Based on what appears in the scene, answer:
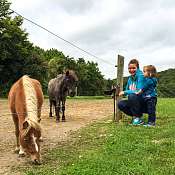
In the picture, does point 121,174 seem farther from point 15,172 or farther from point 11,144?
point 11,144

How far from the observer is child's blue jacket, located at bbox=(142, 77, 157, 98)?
1042 cm

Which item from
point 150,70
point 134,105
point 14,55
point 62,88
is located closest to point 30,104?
point 134,105

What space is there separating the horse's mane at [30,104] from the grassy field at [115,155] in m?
0.74

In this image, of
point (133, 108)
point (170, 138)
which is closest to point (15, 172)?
point (170, 138)

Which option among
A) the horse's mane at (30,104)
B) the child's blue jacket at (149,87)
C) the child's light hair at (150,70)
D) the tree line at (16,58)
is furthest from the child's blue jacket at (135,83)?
the tree line at (16,58)

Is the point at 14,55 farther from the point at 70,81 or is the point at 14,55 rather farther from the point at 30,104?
the point at 30,104

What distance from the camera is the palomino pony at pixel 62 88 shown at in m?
13.2

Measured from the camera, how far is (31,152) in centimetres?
675

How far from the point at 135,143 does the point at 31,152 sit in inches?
83.7

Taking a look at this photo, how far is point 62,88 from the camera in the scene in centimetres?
1366

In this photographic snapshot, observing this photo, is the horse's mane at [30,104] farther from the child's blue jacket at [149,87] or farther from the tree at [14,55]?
the tree at [14,55]

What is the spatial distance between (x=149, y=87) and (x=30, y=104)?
4.20m

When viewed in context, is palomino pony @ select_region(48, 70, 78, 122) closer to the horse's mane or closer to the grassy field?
the grassy field

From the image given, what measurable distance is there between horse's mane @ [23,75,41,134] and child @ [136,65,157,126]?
3.56 metres
